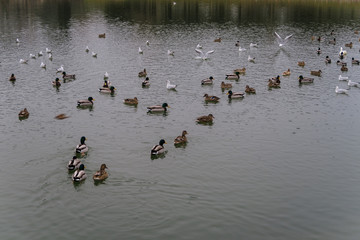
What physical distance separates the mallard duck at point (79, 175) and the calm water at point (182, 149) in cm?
43

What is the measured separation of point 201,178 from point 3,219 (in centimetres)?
1213

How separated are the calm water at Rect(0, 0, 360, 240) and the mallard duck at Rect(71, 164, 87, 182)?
1.40 feet

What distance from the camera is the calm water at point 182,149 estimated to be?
948 inches

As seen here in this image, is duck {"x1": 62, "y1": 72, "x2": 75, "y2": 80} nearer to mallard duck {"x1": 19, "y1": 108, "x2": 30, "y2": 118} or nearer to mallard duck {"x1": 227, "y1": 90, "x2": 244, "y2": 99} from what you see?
mallard duck {"x1": 19, "y1": 108, "x2": 30, "y2": 118}

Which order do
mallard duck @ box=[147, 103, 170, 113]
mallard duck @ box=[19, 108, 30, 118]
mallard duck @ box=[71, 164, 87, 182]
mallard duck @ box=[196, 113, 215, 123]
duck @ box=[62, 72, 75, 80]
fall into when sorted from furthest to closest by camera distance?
duck @ box=[62, 72, 75, 80] < mallard duck @ box=[147, 103, 170, 113] < mallard duck @ box=[19, 108, 30, 118] < mallard duck @ box=[196, 113, 215, 123] < mallard duck @ box=[71, 164, 87, 182]

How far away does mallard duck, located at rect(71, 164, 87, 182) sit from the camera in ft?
90.6

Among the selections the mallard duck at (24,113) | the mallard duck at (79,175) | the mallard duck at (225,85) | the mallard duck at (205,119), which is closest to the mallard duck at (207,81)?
the mallard duck at (225,85)

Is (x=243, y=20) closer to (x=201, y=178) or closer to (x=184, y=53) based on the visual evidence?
(x=184, y=53)

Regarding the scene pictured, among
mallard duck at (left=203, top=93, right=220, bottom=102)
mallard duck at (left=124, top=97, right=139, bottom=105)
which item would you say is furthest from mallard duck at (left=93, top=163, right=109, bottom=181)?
mallard duck at (left=203, top=93, right=220, bottom=102)

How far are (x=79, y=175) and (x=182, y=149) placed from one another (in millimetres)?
8842

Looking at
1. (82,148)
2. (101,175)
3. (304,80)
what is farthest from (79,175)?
(304,80)

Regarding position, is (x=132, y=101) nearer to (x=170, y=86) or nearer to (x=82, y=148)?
(x=170, y=86)

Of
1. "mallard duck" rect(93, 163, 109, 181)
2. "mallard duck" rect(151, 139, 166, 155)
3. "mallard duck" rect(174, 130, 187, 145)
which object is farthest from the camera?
"mallard duck" rect(174, 130, 187, 145)

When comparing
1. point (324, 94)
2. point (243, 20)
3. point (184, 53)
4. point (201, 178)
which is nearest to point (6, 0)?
point (243, 20)
